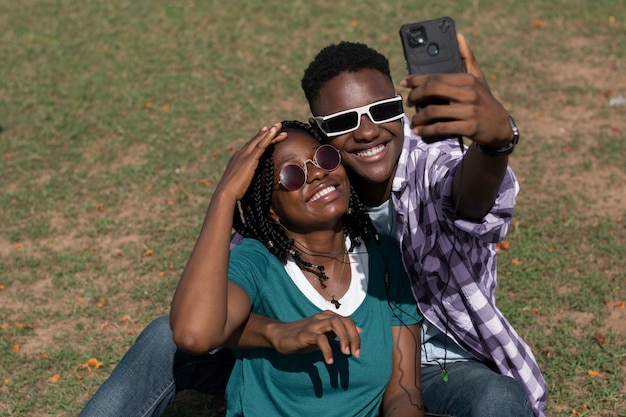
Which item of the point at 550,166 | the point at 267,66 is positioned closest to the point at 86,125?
the point at 267,66

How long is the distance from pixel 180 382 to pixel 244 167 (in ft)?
3.83

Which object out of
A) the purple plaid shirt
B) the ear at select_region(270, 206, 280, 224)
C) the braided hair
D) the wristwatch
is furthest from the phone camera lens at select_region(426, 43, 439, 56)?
the ear at select_region(270, 206, 280, 224)

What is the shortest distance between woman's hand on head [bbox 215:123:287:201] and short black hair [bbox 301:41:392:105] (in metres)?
0.45

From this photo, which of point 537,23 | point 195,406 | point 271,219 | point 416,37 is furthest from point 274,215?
point 537,23

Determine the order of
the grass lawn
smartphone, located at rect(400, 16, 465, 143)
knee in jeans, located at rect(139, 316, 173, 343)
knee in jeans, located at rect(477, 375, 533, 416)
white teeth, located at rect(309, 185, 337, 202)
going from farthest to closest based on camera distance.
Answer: the grass lawn
knee in jeans, located at rect(139, 316, 173, 343)
white teeth, located at rect(309, 185, 337, 202)
knee in jeans, located at rect(477, 375, 533, 416)
smartphone, located at rect(400, 16, 465, 143)

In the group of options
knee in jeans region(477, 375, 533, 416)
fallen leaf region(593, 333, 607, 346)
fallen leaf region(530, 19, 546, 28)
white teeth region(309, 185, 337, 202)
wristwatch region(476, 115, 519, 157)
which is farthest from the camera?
fallen leaf region(530, 19, 546, 28)

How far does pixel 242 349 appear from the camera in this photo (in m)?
3.49

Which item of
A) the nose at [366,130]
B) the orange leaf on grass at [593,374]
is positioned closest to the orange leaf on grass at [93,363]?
the nose at [366,130]

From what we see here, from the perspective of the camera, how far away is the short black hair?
375cm

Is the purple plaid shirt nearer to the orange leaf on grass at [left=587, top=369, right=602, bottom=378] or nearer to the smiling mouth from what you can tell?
the smiling mouth

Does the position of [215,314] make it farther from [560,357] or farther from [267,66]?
[267,66]

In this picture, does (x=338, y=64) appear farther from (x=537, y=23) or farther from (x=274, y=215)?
(x=537, y=23)

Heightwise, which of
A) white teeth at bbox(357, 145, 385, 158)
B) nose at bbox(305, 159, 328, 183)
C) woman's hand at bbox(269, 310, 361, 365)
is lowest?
woman's hand at bbox(269, 310, 361, 365)

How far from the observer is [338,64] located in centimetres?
375
